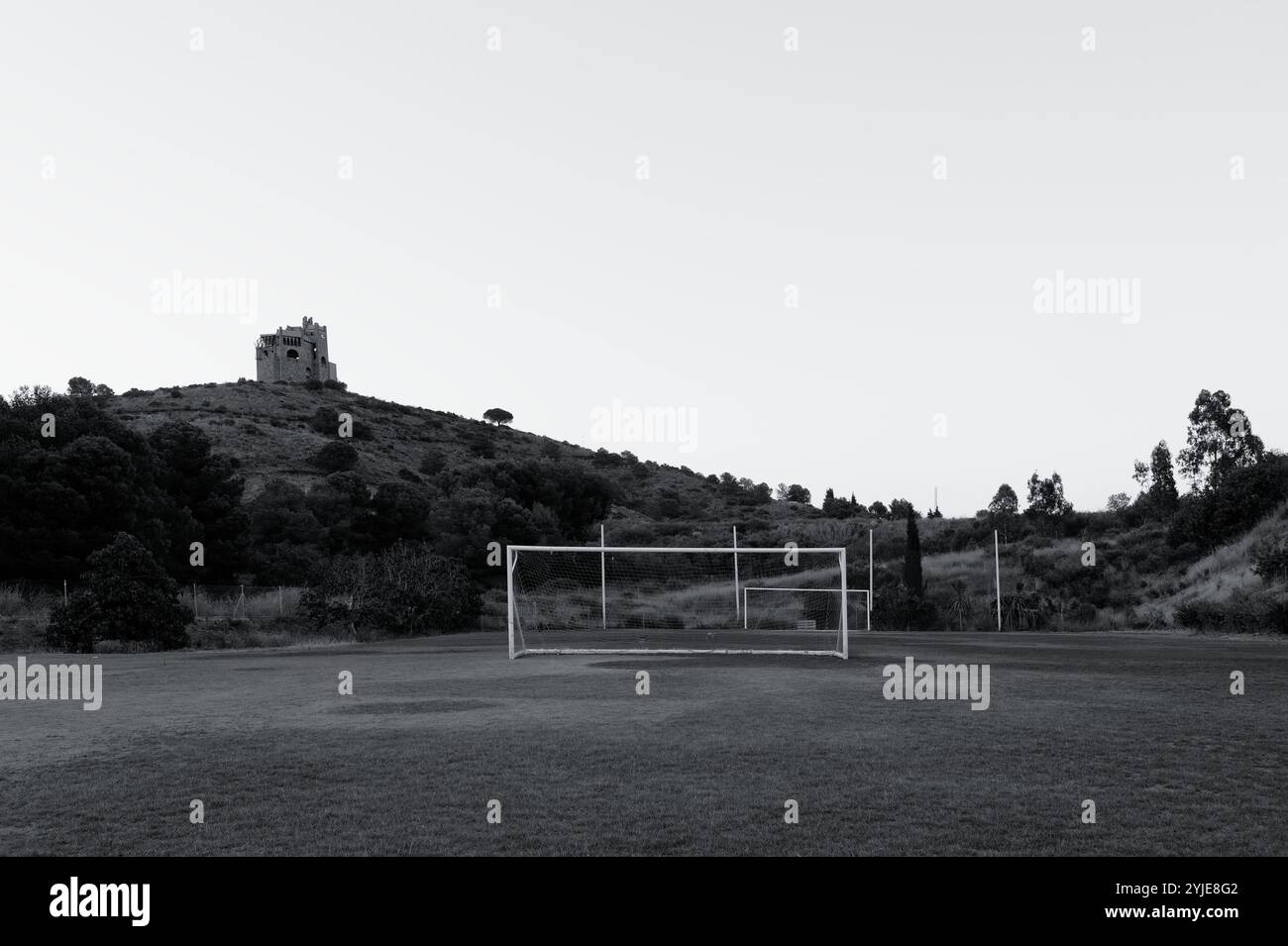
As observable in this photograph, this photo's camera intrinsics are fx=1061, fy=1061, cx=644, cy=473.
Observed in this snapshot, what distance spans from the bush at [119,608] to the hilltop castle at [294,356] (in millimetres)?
90590

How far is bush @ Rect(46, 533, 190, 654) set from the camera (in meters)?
32.0

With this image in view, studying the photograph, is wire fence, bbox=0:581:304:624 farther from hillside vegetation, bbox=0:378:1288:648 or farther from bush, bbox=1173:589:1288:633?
bush, bbox=1173:589:1288:633

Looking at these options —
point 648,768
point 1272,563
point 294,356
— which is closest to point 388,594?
point 648,768

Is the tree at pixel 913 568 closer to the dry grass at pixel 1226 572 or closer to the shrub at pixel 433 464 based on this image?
the dry grass at pixel 1226 572

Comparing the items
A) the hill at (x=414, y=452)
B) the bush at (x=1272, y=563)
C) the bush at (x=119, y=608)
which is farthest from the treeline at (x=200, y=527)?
the bush at (x=1272, y=563)

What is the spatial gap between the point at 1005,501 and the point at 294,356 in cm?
8598

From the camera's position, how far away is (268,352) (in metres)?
126

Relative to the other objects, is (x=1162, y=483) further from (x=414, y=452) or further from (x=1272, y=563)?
(x=414, y=452)

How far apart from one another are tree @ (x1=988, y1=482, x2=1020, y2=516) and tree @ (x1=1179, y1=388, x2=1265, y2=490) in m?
18.6

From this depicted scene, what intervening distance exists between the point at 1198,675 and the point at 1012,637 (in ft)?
56.8

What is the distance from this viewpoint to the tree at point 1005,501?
8393cm

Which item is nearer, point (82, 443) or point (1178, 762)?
point (1178, 762)
